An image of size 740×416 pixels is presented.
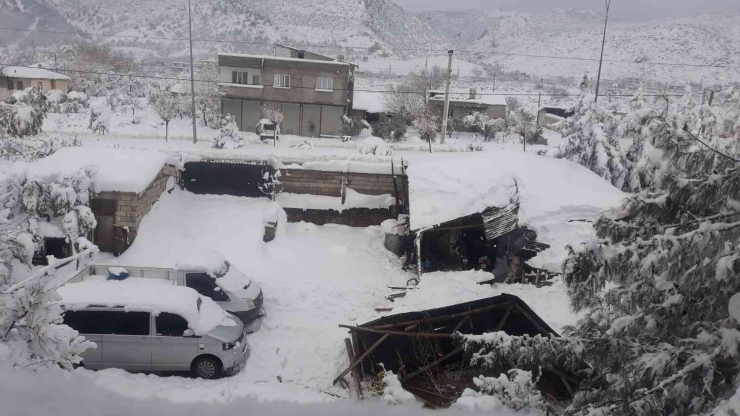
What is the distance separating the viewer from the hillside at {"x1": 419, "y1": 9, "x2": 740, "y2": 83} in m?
39.3

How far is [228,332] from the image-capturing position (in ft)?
27.9

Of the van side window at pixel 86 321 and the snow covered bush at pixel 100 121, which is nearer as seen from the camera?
the van side window at pixel 86 321

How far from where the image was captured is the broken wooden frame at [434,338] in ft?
25.4

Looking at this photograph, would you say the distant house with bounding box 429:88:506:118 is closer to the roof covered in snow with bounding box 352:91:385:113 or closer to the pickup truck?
the roof covered in snow with bounding box 352:91:385:113

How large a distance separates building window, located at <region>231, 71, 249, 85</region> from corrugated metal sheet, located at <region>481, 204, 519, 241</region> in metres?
28.2

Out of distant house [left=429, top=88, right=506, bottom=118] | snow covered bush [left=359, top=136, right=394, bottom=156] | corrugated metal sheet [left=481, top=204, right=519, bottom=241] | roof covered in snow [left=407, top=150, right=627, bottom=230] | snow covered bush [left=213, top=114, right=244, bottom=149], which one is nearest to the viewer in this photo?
corrugated metal sheet [left=481, top=204, right=519, bottom=241]

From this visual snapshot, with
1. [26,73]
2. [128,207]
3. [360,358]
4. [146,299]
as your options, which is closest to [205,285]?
[146,299]

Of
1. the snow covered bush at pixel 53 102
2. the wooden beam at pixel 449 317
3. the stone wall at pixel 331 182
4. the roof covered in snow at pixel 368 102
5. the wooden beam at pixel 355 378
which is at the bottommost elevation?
the wooden beam at pixel 355 378

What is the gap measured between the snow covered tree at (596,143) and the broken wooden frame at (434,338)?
9828mm

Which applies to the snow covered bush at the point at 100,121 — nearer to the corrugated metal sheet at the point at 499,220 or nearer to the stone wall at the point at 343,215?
the stone wall at the point at 343,215

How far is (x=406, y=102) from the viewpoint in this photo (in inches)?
1658

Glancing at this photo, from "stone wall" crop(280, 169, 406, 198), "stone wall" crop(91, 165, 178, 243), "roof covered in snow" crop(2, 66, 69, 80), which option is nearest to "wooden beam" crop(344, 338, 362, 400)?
"stone wall" crop(91, 165, 178, 243)

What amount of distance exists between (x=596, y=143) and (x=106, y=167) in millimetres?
14686

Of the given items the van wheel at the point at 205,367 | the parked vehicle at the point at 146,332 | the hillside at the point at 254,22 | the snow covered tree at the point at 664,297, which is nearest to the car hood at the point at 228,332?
the parked vehicle at the point at 146,332
